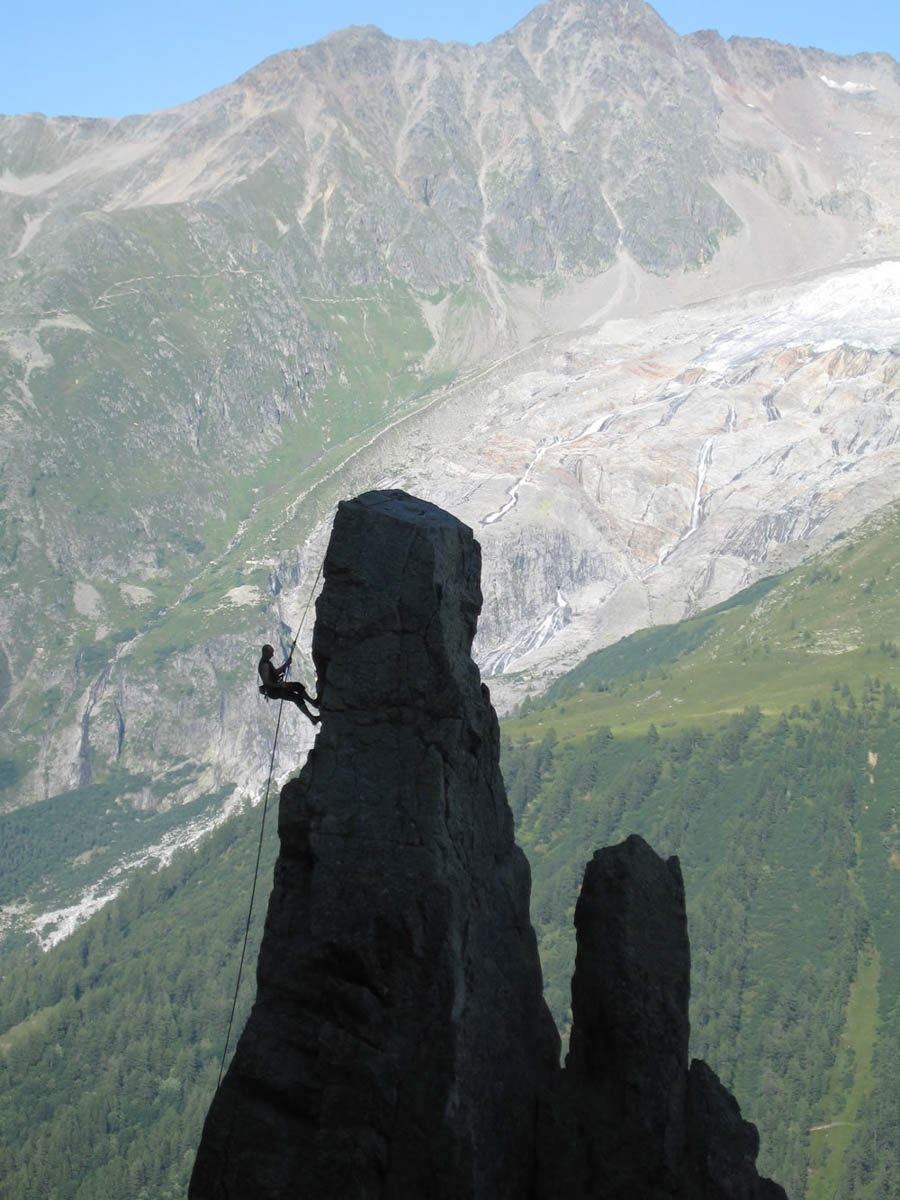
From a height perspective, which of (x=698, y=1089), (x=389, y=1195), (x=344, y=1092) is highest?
(x=344, y=1092)

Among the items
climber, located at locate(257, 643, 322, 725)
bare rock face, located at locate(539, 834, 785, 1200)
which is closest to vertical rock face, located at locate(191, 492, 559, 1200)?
bare rock face, located at locate(539, 834, 785, 1200)

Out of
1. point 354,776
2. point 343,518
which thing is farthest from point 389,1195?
point 343,518

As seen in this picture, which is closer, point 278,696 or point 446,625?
point 446,625

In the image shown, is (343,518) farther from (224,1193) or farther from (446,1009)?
(224,1193)

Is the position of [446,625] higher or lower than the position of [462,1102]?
higher

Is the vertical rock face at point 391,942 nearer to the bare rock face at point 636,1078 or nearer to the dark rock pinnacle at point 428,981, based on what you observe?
the dark rock pinnacle at point 428,981

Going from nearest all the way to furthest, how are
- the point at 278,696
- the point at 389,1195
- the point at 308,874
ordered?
the point at 389,1195 < the point at 308,874 < the point at 278,696

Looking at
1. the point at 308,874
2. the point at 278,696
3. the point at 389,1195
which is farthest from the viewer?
the point at 278,696
